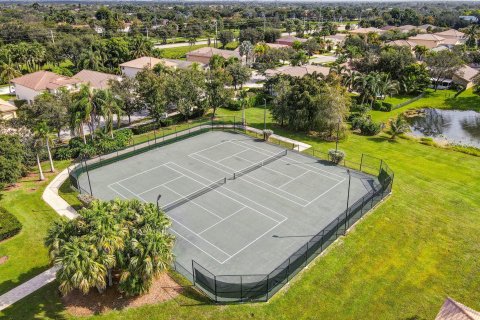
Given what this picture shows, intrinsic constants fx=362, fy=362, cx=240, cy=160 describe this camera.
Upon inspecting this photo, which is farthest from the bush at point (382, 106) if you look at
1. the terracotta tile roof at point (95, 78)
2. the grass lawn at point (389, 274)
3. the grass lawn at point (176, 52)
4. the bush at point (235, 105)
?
the grass lawn at point (176, 52)

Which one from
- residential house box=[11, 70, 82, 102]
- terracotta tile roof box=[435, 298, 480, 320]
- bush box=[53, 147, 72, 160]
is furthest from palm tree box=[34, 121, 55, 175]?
terracotta tile roof box=[435, 298, 480, 320]

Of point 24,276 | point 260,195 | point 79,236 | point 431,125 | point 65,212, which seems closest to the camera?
point 79,236

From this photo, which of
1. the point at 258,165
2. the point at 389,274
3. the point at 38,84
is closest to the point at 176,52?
the point at 38,84

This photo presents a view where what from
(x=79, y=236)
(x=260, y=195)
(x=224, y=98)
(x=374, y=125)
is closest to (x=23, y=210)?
(x=79, y=236)

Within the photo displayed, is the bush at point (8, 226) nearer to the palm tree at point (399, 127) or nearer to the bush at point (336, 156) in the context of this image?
the bush at point (336, 156)

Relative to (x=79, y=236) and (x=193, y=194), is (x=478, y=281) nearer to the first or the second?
(x=193, y=194)
